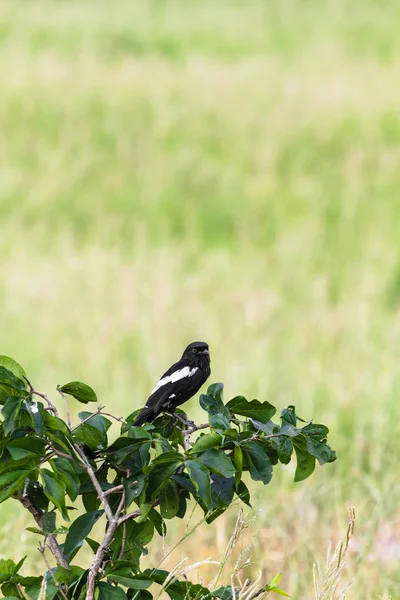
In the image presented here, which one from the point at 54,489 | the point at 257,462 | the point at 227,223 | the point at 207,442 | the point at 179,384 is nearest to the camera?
the point at 54,489

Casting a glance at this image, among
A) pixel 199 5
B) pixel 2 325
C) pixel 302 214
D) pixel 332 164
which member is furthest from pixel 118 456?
pixel 199 5

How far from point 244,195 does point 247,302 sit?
400cm

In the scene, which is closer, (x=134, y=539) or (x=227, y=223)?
(x=134, y=539)

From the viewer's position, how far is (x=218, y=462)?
1901 mm

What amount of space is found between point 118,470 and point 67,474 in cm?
21

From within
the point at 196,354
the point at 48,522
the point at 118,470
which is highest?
the point at 196,354

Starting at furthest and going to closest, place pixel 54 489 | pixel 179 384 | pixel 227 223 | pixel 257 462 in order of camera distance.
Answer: pixel 227 223, pixel 179 384, pixel 257 462, pixel 54 489

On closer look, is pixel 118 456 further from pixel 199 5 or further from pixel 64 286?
pixel 199 5

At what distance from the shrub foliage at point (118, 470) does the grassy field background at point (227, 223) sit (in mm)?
543

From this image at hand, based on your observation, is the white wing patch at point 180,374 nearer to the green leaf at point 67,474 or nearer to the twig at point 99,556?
the twig at point 99,556

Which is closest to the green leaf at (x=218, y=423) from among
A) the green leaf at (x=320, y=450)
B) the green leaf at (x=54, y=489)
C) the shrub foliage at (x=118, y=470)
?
the shrub foliage at (x=118, y=470)

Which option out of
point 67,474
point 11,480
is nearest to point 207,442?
point 67,474

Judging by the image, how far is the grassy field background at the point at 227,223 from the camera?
15.9ft

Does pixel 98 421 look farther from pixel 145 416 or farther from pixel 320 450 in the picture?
pixel 320 450
